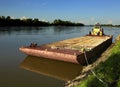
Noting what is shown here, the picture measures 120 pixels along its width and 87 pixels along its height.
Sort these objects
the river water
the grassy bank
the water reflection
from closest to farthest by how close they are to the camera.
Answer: the grassy bank, the river water, the water reflection

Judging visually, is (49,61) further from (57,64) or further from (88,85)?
(88,85)

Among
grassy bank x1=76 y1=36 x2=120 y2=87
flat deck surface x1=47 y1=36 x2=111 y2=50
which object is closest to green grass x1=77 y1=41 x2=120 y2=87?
grassy bank x1=76 y1=36 x2=120 y2=87

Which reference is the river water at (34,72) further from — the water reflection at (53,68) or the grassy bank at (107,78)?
the grassy bank at (107,78)

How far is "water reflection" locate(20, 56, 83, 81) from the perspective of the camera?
11.2 metres

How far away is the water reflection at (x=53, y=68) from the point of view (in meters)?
11.2

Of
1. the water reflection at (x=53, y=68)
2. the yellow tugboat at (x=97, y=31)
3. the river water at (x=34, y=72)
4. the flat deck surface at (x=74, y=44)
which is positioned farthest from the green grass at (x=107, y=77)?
the yellow tugboat at (x=97, y=31)

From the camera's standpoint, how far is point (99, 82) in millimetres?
7215

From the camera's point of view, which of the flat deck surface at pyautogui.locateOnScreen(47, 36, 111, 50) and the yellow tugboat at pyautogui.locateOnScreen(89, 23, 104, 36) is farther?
the yellow tugboat at pyautogui.locateOnScreen(89, 23, 104, 36)

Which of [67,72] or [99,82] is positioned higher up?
[99,82]

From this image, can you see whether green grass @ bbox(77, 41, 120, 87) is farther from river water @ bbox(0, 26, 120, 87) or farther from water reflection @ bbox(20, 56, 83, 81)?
water reflection @ bbox(20, 56, 83, 81)

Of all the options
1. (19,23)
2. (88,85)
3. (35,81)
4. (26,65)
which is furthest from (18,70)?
(19,23)

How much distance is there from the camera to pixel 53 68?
12461 mm

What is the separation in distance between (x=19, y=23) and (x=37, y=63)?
3212 inches

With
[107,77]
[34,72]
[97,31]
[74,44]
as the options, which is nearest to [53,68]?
[34,72]
